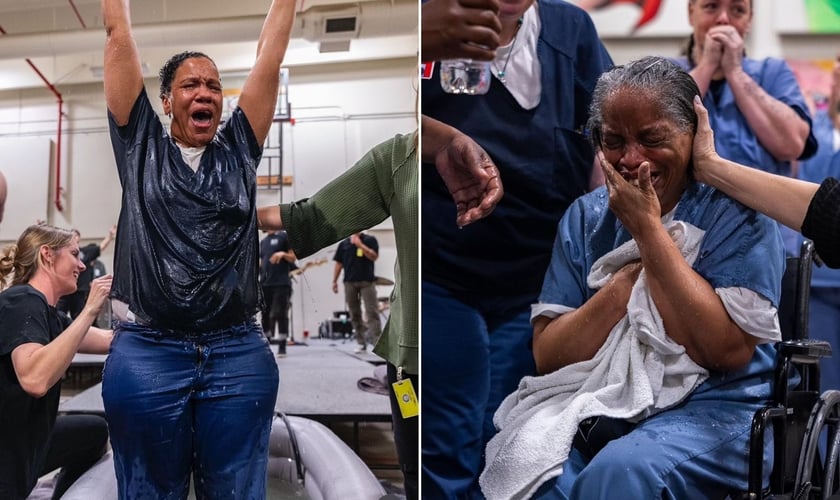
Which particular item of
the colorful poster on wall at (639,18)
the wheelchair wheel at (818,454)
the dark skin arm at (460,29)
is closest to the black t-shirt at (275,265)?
the dark skin arm at (460,29)

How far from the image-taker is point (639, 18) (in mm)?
Result: 1407

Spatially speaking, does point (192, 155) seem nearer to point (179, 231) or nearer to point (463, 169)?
point (179, 231)

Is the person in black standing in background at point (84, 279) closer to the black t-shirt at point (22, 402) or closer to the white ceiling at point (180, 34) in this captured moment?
the black t-shirt at point (22, 402)

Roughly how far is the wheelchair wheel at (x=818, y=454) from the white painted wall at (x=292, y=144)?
841 millimetres

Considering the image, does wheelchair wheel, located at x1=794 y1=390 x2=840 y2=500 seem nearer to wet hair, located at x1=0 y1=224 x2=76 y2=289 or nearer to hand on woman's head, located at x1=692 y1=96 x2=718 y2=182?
hand on woman's head, located at x1=692 y1=96 x2=718 y2=182

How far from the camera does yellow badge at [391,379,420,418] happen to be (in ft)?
4.85

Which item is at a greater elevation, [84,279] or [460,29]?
[460,29]

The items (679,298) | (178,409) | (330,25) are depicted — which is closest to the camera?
(679,298)

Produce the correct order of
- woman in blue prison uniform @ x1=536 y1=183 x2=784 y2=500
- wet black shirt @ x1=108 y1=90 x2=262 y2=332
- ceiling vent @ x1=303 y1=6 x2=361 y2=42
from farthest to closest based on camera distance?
1. ceiling vent @ x1=303 y1=6 x2=361 y2=42
2. wet black shirt @ x1=108 y1=90 x2=262 y2=332
3. woman in blue prison uniform @ x1=536 y1=183 x2=784 y2=500

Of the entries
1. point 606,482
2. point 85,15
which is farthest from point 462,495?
point 85,15

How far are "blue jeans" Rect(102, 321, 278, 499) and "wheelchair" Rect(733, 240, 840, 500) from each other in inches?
36.6

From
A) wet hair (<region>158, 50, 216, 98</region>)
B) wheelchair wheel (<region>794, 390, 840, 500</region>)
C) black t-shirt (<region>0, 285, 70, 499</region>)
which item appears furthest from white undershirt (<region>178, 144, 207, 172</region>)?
wheelchair wheel (<region>794, 390, 840, 500</region>)

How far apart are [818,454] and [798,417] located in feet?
0.28

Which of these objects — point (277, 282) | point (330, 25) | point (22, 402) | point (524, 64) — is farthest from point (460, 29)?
point (22, 402)
